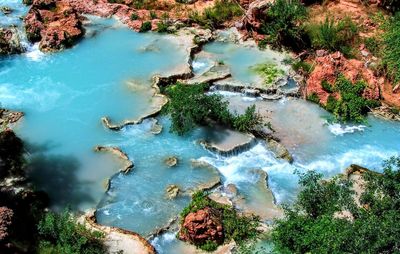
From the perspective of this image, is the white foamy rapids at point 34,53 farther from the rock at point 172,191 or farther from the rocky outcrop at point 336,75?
the rocky outcrop at point 336,75

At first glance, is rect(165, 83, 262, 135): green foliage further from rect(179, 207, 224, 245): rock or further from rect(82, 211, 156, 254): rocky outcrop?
rect(82, 211, 156, 254): rocky outcrop

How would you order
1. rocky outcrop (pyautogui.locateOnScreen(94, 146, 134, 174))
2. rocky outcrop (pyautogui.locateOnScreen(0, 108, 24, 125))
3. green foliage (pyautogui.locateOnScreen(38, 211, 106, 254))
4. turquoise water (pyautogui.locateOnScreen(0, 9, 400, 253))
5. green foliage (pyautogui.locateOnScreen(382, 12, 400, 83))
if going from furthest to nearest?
green foliage (pyautogui.locateOnScreen(382, 12, 400, 83)) < rocky outcrop (pyautogui.locateOnScreen(0, 108, 24, 125)) < rocky outcrop (pyautogui.locateOnScreen(94, 146, 134, 174)) < turquoise water (pyautogui.locateOnScreen(0, 9, 400, 253)) < green foliage (pyautogui.locateOnScreen(38, 211, 106, 254))

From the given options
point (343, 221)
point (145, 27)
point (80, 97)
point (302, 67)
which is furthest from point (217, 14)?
point (343, 221)

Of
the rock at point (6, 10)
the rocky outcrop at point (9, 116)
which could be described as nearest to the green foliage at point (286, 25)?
the rocky outcrop at point (9, 116)

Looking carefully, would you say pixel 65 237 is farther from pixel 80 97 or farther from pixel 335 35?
pixel 335 35

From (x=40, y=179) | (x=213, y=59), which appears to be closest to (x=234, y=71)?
(x=213, y=59)

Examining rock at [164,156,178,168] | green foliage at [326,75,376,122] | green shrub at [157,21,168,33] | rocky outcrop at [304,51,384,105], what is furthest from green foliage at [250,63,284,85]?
rock at [164,156,178,168]

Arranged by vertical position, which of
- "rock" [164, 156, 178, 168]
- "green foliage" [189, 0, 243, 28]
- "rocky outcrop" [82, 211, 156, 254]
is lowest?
"rocky outcrop" [82, 211, 156, 254]
